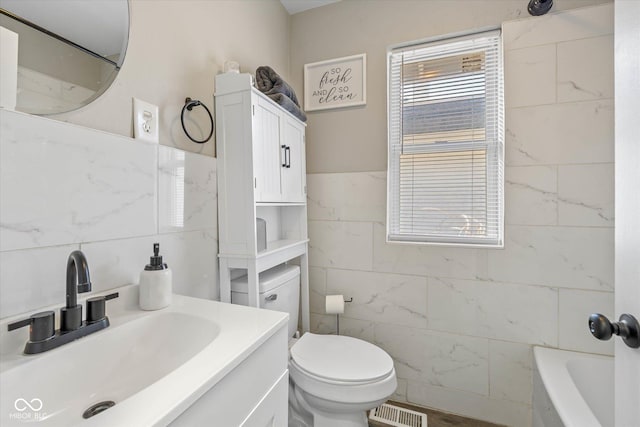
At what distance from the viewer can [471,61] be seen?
1.57 meters

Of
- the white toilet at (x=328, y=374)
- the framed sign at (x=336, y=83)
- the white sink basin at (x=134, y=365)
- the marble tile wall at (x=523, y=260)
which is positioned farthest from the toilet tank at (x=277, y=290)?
the framed sign at (x=336, y=83)

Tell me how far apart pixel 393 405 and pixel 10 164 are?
195cm

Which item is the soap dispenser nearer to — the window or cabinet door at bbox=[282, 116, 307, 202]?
cabinet door at bbox=[282, 116, 307, 202]

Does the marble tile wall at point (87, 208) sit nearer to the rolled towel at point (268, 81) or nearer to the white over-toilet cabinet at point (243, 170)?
the white over-toilet cabinet at point (243, 170)

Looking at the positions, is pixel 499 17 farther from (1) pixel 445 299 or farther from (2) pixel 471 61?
(1) pixel 445 299

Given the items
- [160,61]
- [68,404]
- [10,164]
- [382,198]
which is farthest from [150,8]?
[382,198]

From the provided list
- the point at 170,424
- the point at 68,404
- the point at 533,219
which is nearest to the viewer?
the point at 170,424

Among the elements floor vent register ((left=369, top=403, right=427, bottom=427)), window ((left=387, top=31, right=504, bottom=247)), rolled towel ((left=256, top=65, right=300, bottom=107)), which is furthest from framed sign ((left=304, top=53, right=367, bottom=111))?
floor vent register ((left=369, top=403, right=427, bottom=427))

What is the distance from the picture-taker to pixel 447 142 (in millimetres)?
1613

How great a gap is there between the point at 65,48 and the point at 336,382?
143 cm

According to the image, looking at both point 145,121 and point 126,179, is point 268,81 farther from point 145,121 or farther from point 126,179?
point 126,179

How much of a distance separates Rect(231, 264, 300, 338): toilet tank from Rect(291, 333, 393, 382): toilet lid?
0.63ft

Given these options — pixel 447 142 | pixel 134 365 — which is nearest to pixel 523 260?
pixel 447 142

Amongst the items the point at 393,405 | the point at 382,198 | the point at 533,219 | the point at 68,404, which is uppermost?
the point at 382,198
